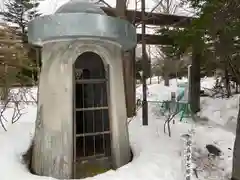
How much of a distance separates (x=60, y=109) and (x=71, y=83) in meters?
0.41

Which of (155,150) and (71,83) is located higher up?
(71,83)

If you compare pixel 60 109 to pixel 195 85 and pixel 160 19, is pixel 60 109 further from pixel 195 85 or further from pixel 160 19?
pixel 195 85

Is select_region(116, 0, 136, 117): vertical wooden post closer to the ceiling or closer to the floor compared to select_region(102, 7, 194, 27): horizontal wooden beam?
closer to the floor

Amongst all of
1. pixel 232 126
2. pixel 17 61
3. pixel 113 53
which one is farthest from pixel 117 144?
pixel 232 126

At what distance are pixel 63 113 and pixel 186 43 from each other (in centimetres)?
293

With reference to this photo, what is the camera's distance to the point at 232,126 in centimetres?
827

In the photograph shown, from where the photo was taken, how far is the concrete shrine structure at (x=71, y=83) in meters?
4.36

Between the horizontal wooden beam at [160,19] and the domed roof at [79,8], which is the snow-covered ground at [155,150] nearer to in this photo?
the domed roof at [79,8]

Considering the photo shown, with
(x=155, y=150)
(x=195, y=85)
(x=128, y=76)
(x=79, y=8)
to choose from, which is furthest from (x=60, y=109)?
(x=195, y=85)

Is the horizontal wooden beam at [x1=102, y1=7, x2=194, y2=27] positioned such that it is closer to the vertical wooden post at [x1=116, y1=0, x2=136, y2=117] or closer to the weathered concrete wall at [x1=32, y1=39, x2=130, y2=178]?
the vertical wooden post at [x1=116, y1=0, x2=136, y2=117]

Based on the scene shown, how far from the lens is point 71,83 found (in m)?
4.48

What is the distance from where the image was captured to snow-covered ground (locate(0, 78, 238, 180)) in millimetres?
4340

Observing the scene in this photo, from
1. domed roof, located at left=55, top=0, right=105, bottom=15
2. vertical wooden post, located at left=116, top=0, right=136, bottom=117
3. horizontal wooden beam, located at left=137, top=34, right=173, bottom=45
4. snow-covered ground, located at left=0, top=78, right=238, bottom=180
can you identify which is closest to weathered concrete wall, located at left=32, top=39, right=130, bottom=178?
snow-covered ground, located at left=0, top=78, right=238, bottom=180

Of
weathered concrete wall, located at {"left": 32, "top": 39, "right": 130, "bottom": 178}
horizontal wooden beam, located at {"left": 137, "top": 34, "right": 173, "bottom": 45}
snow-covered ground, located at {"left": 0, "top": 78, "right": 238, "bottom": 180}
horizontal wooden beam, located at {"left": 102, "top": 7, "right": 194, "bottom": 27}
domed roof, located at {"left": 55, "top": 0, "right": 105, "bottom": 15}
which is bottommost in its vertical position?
snow-covered ground, located at {"left": 0, "top": 78, "right": 238, "bottom": 180}
